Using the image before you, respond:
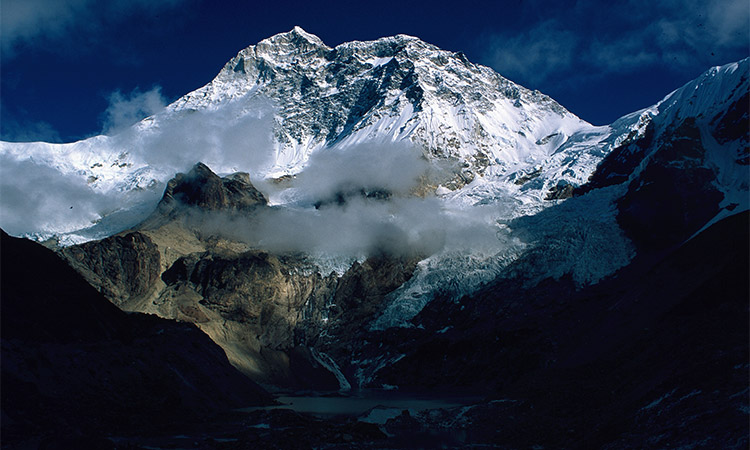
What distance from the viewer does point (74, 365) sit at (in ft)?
201

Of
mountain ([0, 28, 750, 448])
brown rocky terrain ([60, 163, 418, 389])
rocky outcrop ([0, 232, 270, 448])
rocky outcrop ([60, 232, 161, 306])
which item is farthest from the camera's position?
rocky outcrop ([60, 232, 161, 306])

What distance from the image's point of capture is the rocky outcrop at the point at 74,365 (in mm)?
52156

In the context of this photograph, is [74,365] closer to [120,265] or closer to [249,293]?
[120,265]

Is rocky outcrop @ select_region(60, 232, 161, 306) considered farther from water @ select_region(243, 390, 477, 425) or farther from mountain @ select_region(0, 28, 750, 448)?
water @ select_region(243, 390, 477, 425)

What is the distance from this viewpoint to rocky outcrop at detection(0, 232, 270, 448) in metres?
52.2

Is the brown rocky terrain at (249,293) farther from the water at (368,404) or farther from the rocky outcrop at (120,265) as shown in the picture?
the water at (368,404)

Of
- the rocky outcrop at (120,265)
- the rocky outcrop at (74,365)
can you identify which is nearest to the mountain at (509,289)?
the rocky outcrop at (120,265)

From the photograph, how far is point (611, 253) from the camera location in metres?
150

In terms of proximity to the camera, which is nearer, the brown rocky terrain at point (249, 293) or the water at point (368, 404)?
the water at point (368, 404)

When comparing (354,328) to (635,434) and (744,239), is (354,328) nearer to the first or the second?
(744,239)

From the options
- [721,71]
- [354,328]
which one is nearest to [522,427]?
[354,328]

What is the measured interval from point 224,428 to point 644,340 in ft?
174

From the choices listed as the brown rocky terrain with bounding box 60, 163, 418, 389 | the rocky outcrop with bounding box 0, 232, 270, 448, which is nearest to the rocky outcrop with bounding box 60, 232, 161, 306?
the brown rocky terrain with bounding box 60, 163, 418, 389

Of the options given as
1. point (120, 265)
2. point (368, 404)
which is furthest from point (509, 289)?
point (120, 265)
